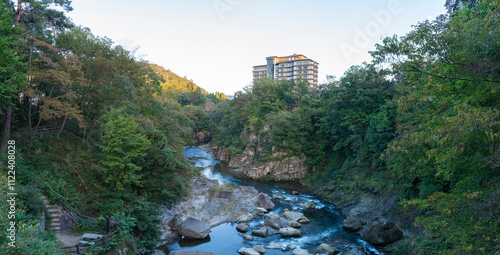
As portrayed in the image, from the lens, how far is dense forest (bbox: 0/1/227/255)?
42.4 ft

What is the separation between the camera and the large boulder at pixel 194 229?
1773 centimetres

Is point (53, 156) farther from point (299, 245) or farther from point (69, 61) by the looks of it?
point (299, 245)

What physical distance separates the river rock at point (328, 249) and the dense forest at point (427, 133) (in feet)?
11.3

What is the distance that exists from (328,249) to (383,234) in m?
3.75

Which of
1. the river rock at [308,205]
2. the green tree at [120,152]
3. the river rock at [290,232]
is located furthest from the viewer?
the river rock at [308,205]

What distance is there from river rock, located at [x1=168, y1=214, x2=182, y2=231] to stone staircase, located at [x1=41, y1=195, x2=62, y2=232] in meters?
7.48

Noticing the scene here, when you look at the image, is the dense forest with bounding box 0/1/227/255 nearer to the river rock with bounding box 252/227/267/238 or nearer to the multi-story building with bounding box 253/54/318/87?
the river rock with bounding box 252/227/267/238

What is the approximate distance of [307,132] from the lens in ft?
118

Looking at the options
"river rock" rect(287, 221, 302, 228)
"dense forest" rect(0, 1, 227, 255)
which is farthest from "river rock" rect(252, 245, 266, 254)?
"dense forest" rect(0, 1, 227, 255)

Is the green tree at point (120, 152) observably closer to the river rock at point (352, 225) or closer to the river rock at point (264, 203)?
the river rock at point (264, 203)

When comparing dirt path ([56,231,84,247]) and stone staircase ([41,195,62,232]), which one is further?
stone staircase ([41,195,62,232])

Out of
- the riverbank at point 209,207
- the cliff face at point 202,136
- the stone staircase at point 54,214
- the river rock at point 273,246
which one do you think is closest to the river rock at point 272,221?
the riverbank at point 209,207

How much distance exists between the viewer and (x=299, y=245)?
17.0 m

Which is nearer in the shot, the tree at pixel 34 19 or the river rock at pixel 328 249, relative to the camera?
the tree at pixel 34 19
